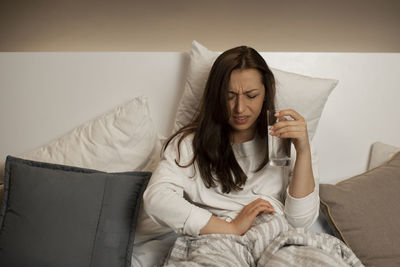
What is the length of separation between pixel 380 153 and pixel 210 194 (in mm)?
734

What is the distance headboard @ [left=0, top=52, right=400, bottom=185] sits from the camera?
1498 mm

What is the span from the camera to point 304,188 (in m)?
1.12

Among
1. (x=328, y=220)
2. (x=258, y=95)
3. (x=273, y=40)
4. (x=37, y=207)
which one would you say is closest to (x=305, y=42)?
(x=273, y=40)

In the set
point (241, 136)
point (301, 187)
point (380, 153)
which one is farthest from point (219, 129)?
point (380, 153)

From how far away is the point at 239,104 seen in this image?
111 cm

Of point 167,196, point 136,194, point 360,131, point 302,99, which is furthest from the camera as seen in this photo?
point 360,131

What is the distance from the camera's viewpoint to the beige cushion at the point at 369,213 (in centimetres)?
110

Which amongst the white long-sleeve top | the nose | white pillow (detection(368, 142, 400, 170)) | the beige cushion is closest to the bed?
white pillow (detection(368, 142, 400, 170))

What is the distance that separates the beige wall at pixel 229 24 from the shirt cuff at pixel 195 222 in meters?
1.00

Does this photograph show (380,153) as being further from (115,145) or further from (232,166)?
(115,145)

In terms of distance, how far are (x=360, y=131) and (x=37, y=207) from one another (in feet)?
4.13

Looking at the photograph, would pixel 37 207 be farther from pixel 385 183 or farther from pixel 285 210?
pixel 385 183

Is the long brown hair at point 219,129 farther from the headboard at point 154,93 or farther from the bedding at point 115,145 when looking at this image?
the headboard at point 154,93

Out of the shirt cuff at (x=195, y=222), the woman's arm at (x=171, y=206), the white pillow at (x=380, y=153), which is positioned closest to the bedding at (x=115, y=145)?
the woman's arm at (x=171, y=206)
